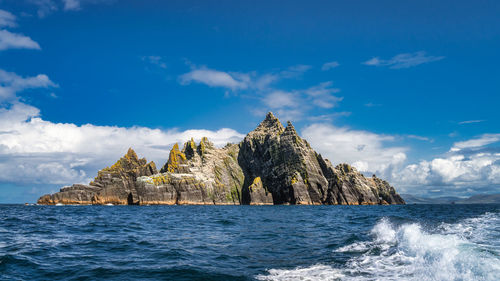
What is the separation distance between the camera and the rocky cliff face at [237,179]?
12431cm

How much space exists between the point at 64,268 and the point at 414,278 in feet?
43.8

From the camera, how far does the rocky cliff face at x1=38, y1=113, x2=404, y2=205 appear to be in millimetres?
124312

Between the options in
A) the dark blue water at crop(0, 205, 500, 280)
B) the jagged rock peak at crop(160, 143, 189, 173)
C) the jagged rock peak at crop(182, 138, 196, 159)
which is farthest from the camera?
the jagged rock peak at crop(182, 138, 196, 159)

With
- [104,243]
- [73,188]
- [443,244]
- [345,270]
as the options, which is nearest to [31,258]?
[104,243]

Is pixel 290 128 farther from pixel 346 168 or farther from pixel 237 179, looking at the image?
pixel 346 168

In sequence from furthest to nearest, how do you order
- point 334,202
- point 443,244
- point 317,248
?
1. point 334,202
2. point 317,248
3. point 443,244

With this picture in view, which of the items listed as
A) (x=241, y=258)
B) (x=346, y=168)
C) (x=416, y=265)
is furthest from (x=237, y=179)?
(x=416, y=265)

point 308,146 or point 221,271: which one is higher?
point 308,146

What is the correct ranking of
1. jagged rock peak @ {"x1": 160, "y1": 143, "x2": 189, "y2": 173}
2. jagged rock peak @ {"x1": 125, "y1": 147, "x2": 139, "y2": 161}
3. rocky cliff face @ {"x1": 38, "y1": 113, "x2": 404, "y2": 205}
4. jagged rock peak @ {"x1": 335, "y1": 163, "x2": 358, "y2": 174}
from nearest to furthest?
rocky cliff face @ {"x1": 38, "y1": 113, "x2": 404, "y2": 205} → jagged rock peak @ {"x1": 160, "y1": 143, "x2": 189, "y2": 173} → jagged rock peak @ {"x1": 125, "y1": 147, "x2": 139, "y2": 161} → jagged rock peak @ {"x1": 335, "y1": 163, "x2": 358, "y2": 174}

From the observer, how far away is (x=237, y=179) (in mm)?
172500

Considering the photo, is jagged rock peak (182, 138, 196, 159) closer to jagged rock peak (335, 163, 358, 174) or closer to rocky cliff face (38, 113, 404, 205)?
rocky cliff face (38, 113, 404, 205)

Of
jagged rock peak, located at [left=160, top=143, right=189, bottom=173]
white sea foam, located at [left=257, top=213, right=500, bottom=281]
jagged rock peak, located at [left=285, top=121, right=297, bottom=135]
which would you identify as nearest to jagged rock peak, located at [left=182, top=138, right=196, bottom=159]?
jagged rock peak, located at [left=160, top=143, right=189, bottom=173]

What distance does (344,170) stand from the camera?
613ft

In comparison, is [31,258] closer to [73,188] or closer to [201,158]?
[73,188]
